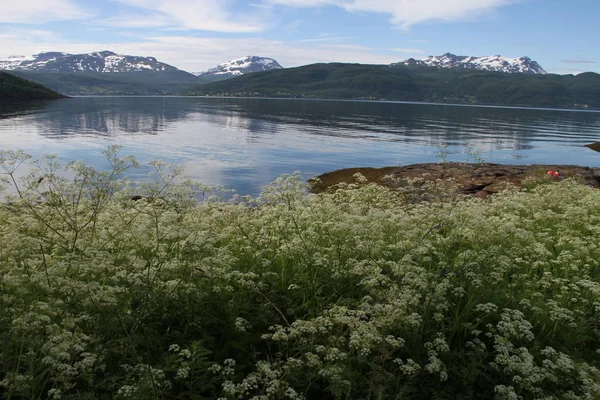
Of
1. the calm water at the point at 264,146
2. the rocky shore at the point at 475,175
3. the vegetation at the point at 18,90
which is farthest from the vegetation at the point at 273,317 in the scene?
the vegetation at the point at 18,90

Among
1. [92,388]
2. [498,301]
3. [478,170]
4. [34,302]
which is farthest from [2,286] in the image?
[478,170]

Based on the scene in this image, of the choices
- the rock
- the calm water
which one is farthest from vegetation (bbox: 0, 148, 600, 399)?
the rock

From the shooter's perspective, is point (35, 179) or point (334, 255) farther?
point (35, 179)

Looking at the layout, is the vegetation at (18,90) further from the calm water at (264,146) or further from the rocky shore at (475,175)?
the rocky shore at (475,175)

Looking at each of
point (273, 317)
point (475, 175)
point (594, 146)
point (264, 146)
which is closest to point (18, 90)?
point (264, 146)

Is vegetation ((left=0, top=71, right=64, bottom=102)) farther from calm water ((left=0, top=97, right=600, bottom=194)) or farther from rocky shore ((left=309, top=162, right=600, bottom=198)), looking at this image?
rocky shore ((left=309, top=162, right=600, bottom=198))

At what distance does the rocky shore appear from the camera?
28578 mm

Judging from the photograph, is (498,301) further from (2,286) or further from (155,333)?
(2,286)

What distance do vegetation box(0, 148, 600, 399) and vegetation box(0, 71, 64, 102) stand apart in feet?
508

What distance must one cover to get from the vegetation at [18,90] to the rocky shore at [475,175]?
137947 millimetres

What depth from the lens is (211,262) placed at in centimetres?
630

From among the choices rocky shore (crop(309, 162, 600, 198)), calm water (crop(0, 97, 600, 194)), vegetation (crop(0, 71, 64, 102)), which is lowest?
rocky shore (crop(309, 162, 600, 198))

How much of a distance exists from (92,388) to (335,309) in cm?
312

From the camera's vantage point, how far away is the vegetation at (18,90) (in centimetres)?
13425
